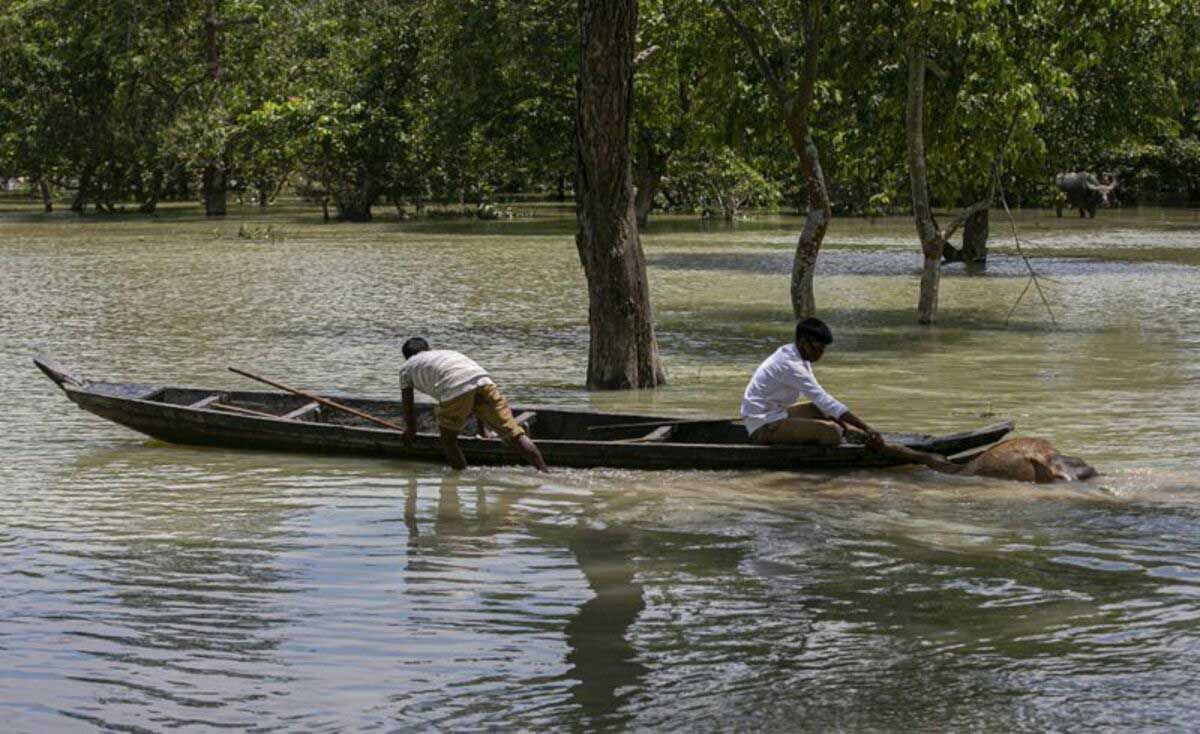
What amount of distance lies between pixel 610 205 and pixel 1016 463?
5.74 m

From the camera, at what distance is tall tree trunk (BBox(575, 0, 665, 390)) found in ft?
51.5

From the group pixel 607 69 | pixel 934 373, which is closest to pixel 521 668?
pixel 607 69

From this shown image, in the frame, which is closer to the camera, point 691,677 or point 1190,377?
point 691,677

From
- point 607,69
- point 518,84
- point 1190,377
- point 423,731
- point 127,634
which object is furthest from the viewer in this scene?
point 518,84

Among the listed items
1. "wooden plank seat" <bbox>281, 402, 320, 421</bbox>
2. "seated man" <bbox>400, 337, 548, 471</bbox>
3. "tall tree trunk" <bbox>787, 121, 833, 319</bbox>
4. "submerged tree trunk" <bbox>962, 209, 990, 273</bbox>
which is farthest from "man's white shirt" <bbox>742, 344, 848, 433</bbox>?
"submerged tree trunk" <bbox>962, 209, 990, 273</bbox>

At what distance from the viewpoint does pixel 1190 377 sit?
1686cm

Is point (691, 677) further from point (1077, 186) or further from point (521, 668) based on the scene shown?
point (1077, 186)

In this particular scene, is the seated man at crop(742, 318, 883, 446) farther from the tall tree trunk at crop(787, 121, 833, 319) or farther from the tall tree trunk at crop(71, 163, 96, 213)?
the tall tree trunk at crop(71, 163, 96, 213)

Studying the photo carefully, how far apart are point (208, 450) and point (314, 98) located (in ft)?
121

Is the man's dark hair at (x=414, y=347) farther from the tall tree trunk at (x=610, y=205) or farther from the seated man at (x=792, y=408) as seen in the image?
the tall tree trunk at (x=610, y=205)

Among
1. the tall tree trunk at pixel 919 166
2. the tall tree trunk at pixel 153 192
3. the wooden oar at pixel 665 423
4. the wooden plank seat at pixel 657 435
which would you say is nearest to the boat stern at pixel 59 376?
the wooden oar at pixel 665 423

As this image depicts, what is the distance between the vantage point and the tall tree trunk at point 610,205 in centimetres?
1570

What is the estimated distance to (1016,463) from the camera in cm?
1142

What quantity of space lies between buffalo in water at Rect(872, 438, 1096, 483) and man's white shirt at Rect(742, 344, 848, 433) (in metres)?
0.55
